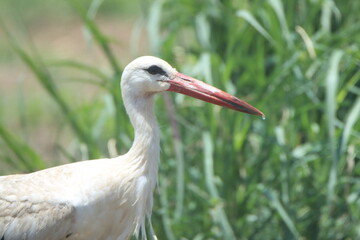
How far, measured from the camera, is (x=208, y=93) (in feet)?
12.6

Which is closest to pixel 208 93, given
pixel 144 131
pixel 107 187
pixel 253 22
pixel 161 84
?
pixel 161 84

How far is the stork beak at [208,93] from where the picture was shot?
3.81 metres

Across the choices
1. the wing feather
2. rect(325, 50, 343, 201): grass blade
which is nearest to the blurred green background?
rect(325, 50, 343, 201): grass blade

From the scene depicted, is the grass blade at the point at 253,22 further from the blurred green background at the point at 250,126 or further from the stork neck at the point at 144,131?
the stork neck at the point at 144,131

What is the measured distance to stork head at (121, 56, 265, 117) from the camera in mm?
3801

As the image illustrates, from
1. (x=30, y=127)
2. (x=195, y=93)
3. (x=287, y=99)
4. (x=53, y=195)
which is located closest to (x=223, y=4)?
(x=287, y=99)

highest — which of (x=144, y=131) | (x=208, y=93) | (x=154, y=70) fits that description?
(x=154, y=70)

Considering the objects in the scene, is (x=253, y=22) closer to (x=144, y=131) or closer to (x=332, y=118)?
(x=332, y=118)

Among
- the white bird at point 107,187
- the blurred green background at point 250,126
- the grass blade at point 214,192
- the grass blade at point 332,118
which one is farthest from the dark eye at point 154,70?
the grass blade at point 332,118

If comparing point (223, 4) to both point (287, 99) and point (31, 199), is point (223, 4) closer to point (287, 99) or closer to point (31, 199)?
point (287, 99)

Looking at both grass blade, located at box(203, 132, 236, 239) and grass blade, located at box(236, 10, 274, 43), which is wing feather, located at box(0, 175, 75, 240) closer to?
grass blade, located at box(203, 132, 236, 239)

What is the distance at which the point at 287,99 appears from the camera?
4.75 metres

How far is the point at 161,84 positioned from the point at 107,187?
47cm

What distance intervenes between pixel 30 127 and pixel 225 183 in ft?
11.9
